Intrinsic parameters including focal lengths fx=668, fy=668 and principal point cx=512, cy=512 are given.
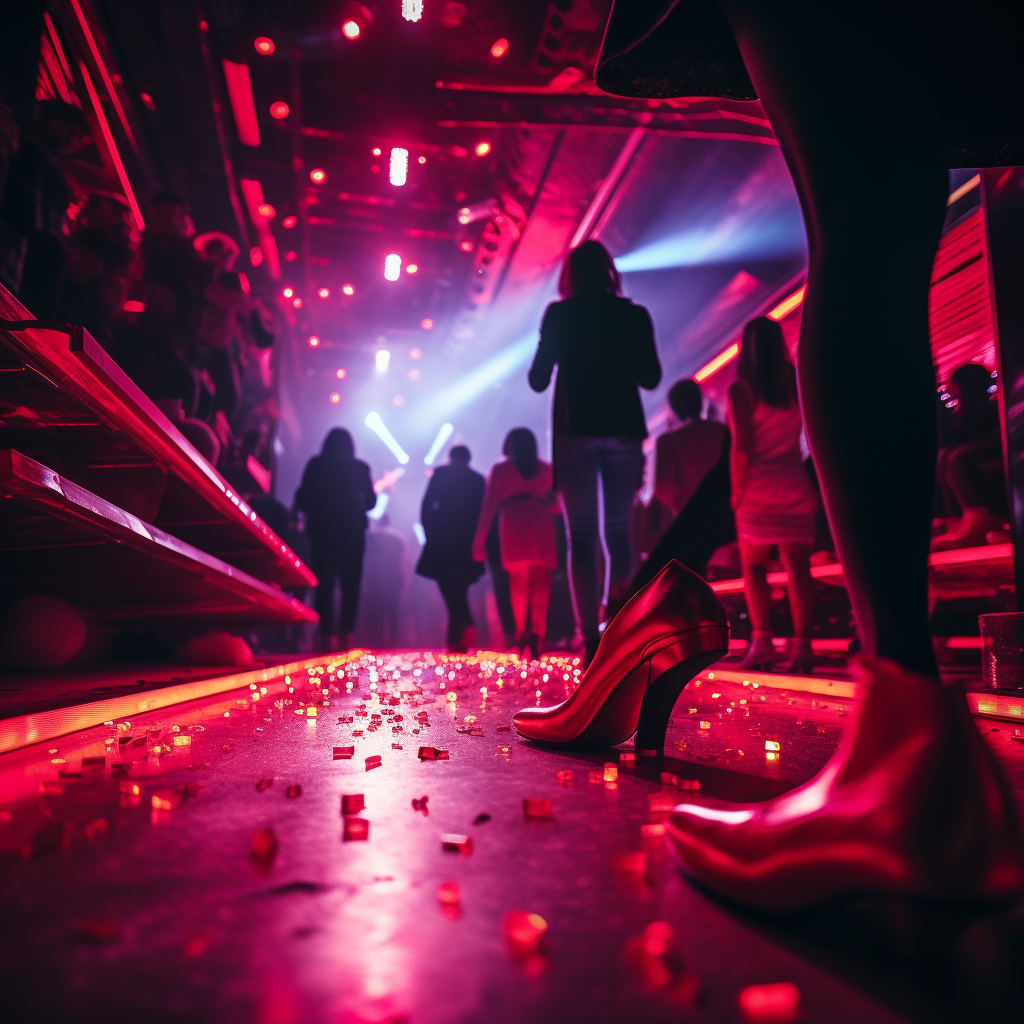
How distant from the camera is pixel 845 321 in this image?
679mm

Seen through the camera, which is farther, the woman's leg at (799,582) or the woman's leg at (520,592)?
the woman's leg at (520,592)

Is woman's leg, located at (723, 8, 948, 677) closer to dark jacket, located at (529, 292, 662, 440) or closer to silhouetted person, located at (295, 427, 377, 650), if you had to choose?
dark jacket, located at (529, 292, 662, 440)

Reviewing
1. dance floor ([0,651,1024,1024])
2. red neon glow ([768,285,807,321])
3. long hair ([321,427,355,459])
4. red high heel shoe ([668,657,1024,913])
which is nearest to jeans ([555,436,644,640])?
dance floor ([0,651,1024,1024])

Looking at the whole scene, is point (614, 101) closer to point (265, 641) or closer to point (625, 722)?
point (625, 722)

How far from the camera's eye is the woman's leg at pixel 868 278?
2.09 feet

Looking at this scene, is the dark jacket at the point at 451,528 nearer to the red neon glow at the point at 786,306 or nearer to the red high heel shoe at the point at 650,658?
the red neon glow at the point at 786,306

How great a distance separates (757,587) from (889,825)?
2.97 m

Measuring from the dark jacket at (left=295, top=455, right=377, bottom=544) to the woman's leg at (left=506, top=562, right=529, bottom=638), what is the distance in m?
1.51

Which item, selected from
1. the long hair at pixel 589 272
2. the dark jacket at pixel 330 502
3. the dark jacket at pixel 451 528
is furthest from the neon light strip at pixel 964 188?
the dark jacket at pixel 330 502

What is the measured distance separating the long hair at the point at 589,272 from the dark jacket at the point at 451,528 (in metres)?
2.84

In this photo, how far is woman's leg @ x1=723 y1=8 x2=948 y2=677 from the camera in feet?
2.09

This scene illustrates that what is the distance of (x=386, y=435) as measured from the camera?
672 inches

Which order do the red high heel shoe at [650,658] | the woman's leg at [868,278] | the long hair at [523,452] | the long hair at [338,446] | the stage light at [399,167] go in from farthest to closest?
the stage light at [399,167] < the long hair at [338,446] < the long hair at [523,452] < the red high heel shoe at [650,658] < the woman's leg at [868,278]

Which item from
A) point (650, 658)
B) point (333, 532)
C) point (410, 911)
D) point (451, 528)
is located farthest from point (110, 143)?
point (410, 911)
